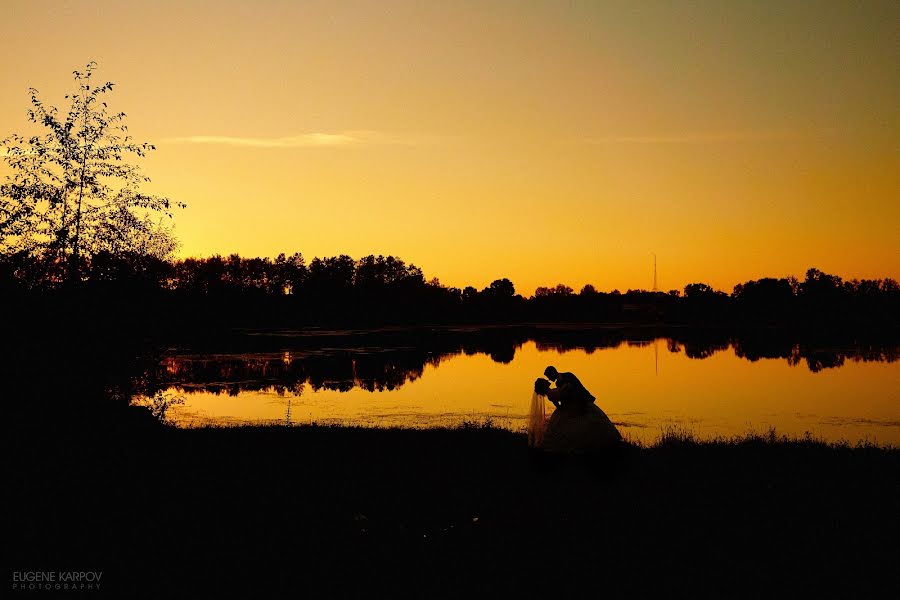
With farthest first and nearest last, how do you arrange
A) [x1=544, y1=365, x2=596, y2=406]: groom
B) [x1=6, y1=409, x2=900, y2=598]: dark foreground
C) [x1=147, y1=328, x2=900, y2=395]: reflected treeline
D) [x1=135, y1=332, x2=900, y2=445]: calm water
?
[x1=147, y1=328, x2=900, y2=395]: reflected treeline, [x1=135, y1=332, x2=900, y2=445]: calm water, [x1=544, y1=365, x2=596, y2=406]: groom, [x1=6, y1=409, x2=900, y2=598]: dark foreground

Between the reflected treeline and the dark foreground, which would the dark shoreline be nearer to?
the dark foreground

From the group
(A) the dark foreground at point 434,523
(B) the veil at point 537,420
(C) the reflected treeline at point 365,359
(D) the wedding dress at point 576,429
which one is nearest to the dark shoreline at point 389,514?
(A) the dark foreground at point 434,523

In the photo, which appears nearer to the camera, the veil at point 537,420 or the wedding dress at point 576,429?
the wedding dress at point 576,429

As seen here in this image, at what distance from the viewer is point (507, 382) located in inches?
2207

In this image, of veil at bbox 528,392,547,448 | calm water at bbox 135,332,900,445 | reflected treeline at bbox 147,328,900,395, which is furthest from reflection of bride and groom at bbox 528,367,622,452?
reflected treeline at bbox 147,328,900,395

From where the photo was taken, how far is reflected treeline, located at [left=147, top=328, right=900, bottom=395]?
174 feet

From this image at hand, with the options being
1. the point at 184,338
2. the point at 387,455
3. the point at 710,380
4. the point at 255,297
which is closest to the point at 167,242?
the point at 184,338

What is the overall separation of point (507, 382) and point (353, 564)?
1788 inches

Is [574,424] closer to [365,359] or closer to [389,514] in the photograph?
[389,514]

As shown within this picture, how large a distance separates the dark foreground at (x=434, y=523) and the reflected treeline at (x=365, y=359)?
19.2 m

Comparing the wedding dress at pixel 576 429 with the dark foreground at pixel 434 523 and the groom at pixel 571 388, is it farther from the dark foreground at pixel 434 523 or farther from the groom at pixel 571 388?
the dark foreground at pixel 434 523

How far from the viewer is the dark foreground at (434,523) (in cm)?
1041

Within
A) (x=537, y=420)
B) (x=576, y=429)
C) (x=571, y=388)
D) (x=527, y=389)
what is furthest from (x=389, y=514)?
(x=527, y=389)

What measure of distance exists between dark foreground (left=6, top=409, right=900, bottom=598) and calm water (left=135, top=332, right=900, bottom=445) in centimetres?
731
